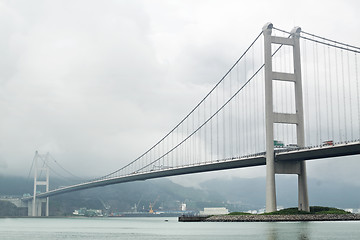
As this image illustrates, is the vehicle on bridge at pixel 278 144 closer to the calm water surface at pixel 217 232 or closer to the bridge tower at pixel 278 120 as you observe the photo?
the bridge tower at pixel 278 120

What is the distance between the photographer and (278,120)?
206 ft

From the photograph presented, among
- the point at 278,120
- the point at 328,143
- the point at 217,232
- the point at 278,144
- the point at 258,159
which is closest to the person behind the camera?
the point at 217,232

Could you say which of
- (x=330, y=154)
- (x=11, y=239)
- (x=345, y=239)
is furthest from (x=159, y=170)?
(x=345, y=239)

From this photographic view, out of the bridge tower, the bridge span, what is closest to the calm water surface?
the bridge tower

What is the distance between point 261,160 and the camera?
210ft

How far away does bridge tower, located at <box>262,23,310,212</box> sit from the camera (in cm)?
6144

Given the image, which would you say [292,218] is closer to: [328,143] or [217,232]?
[328,143]

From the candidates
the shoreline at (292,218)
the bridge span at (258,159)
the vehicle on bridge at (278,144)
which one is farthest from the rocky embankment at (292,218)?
the vehicle on bridge at (278,144)

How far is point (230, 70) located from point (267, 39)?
383 inches

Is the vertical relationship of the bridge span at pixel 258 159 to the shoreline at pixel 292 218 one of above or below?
above

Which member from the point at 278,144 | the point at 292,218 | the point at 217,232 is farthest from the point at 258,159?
the point at 217,232

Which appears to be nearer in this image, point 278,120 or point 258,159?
point 278,120

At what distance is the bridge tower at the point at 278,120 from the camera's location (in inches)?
2419

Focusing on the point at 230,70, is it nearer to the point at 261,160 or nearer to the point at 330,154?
the point at 261,160
